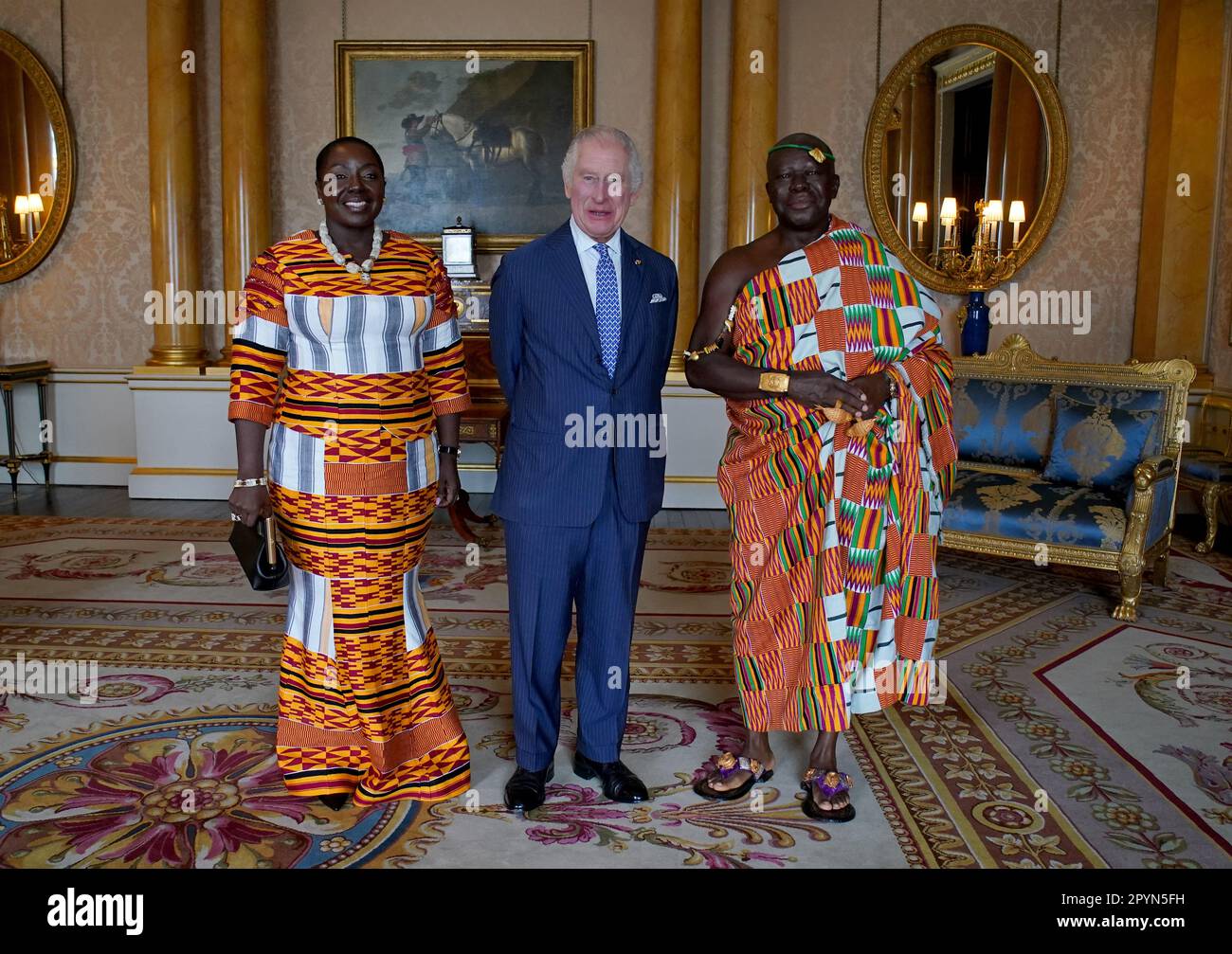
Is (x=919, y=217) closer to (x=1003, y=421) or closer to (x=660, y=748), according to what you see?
(x=1003, y=421)

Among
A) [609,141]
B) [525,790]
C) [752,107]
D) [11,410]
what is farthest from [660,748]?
[11,410]

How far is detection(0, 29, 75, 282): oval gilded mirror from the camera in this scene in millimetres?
8227

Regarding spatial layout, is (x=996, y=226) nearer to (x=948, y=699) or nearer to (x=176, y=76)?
(x=948, y=699)

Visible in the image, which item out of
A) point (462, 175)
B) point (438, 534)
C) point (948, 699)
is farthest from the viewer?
point (462, 175)

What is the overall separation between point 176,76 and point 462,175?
215 centimetres

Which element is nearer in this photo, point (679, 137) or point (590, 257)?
point (590, 257)

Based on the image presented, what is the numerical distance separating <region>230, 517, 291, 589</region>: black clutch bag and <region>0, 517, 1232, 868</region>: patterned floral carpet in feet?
2.08

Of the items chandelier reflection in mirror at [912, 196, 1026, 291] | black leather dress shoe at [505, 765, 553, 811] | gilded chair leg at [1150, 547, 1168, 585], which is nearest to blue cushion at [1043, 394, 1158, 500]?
gilded chair leg at [1150, 547, 1168, 585]

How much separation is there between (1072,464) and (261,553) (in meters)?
4.46

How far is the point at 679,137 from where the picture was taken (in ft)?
25.1

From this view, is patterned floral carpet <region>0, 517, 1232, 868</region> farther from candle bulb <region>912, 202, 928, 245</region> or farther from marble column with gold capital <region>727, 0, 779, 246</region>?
candle bulb <region>912, 202, 928, 245</region>

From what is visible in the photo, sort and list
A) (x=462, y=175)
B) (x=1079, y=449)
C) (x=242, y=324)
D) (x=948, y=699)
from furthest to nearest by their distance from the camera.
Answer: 1. (x=462, y=175)
2. (x=1079, y=449)
3. (x=948, y=699)
4. (x=242, y=324)

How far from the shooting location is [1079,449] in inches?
225

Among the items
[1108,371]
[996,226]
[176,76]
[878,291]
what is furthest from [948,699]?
[176,76]
